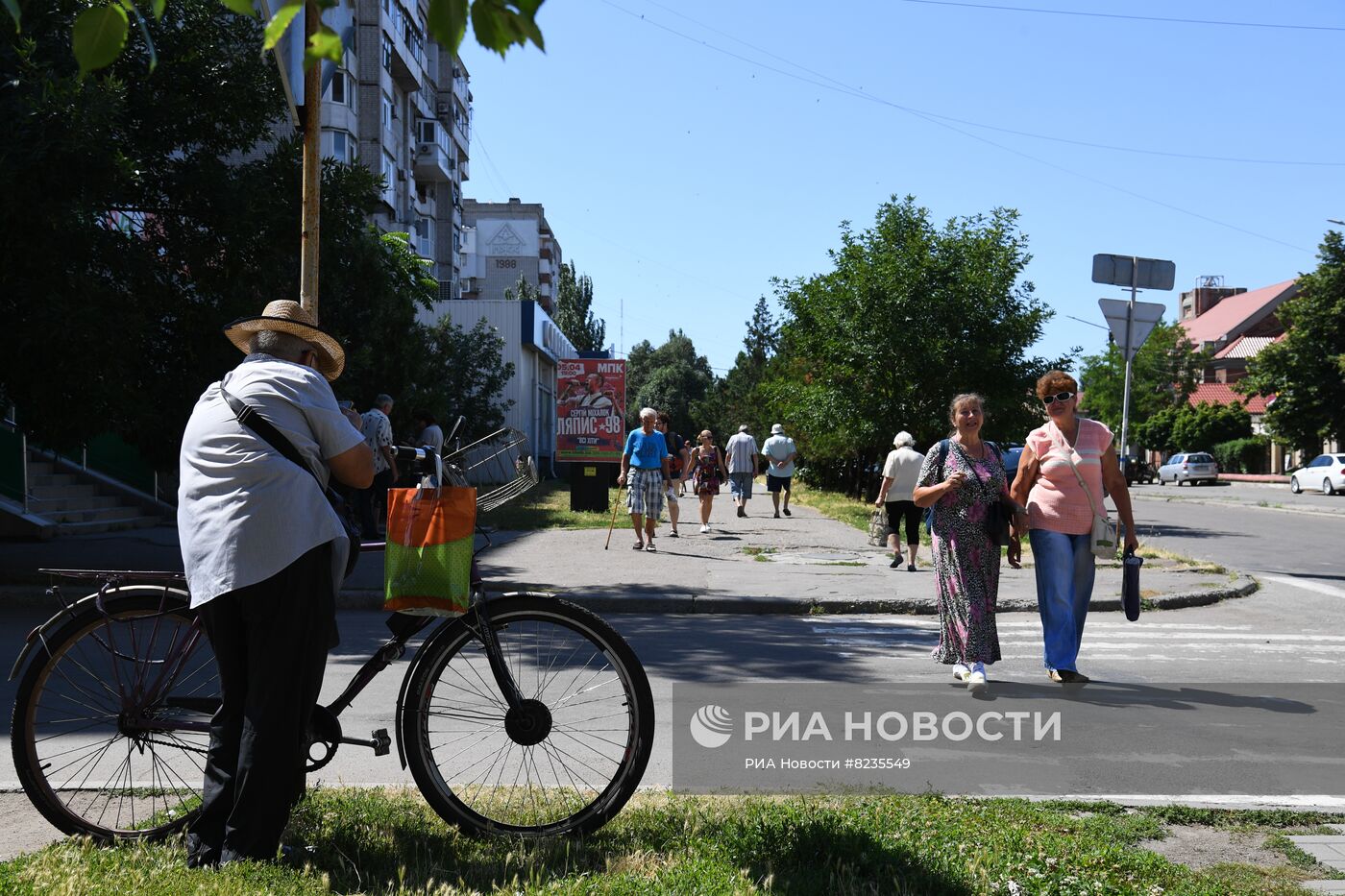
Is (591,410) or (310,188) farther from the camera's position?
(591,410)

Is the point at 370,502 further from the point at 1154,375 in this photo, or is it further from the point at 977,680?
the point at 1154,375

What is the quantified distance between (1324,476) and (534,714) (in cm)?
5018

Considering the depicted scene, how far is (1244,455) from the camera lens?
74875 mm

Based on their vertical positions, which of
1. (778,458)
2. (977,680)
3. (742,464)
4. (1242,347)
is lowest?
(977,680)

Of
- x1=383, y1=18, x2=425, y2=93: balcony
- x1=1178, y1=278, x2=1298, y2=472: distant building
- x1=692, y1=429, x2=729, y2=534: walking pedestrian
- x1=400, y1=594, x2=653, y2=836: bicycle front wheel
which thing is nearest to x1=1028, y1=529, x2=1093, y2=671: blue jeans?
x1=400, y1=594, x2=653, y2=836: bicycle front wheel

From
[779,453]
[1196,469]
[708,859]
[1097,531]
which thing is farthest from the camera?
[1196,469]

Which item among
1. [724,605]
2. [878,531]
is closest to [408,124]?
[878,531]

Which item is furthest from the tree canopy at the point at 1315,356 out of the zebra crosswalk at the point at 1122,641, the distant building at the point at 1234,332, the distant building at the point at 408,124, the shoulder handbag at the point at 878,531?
the zebra crosswalk at the point at 1122,641

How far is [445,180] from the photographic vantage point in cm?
5953

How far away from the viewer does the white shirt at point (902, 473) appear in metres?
15.0

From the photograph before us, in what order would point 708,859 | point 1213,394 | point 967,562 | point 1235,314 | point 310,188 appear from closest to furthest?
point 708,859 → point 967,562 → point 310,188 → point 1213,394 → point 1235,314

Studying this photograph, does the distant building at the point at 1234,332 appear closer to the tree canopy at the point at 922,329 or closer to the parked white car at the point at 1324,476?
the parked white car at the point at 1324,476

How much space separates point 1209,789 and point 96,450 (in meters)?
18.7

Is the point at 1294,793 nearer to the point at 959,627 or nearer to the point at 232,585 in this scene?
the point at 959,627
